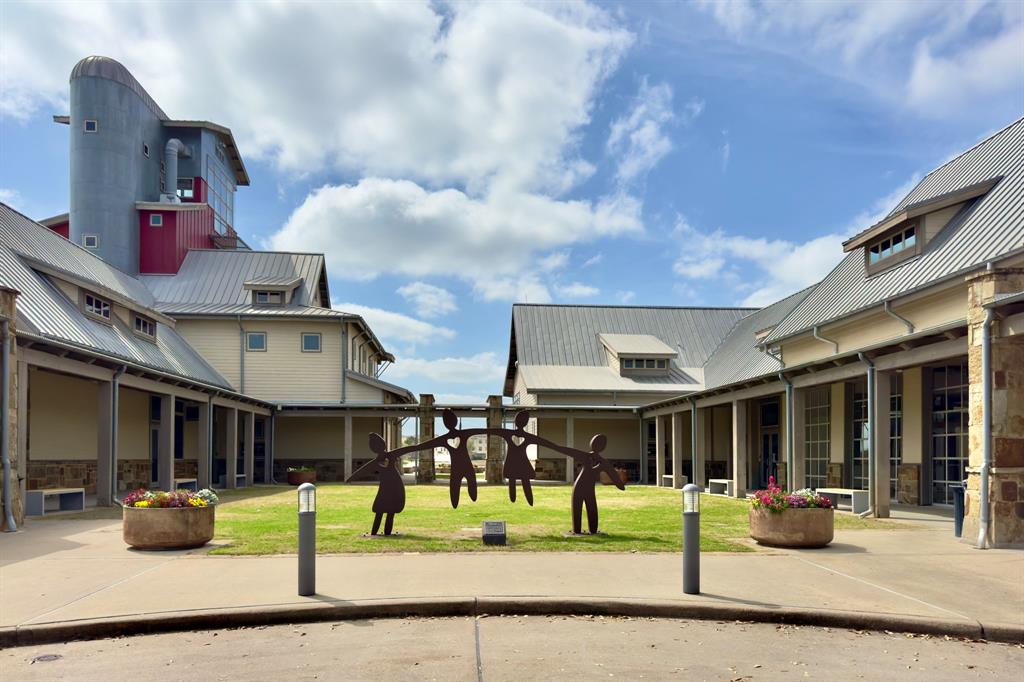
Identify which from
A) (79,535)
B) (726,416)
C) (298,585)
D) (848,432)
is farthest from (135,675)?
(726,416)

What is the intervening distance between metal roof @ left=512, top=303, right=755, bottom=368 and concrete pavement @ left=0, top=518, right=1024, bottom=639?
2713cm

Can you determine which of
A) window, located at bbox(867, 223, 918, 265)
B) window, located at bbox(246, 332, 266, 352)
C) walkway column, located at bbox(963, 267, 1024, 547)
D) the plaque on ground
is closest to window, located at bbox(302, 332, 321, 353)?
window, located at bbox(246, 332, 266, 352)

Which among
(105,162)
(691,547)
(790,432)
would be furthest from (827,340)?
(105,162)

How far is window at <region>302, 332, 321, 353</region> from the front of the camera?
33531mm

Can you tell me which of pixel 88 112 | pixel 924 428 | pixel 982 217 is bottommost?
pixel 924 428

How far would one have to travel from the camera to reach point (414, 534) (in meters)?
12.6

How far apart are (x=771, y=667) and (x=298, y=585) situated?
15.3 feet

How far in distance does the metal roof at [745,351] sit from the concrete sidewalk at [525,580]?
60.4ft

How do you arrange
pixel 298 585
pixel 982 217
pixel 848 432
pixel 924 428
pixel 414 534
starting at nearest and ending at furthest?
pixel 298 585 < pixel 414 534 < pixel 982 217 < pixel 924 428 < pixel 848 432

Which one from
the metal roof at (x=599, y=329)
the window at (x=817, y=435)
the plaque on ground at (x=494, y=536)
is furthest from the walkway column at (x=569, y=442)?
the plaque on ground at (x=494, y=536)

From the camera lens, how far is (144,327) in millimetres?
25406

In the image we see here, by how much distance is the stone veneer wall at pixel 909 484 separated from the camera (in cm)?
1906

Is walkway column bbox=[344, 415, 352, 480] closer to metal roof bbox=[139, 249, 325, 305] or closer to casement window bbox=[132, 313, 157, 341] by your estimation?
metal roof bbox=[139, 249, 325, 305]

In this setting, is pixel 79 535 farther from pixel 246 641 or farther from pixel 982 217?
pixel 982 217
